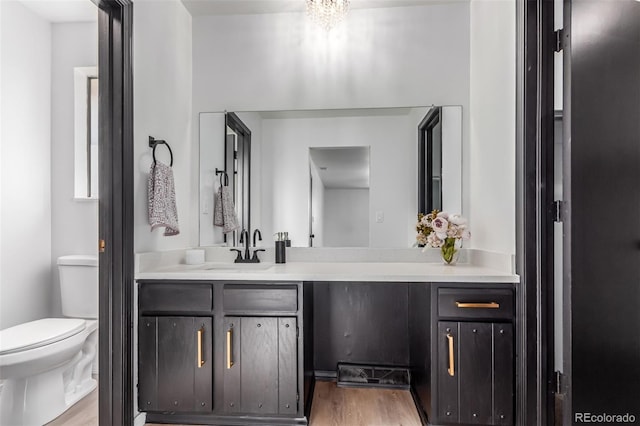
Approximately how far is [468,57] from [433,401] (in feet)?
6.80

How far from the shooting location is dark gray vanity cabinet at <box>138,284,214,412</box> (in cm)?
189

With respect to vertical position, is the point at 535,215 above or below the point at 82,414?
above

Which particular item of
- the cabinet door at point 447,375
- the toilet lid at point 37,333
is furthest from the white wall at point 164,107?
the cabinet door at point 447,375

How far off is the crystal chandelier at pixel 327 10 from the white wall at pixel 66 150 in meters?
1.18

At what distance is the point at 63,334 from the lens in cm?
182

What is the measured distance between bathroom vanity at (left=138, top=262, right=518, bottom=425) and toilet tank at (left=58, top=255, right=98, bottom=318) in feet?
1.41

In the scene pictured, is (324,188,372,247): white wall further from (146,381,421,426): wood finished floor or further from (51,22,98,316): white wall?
(51,22,98,316): white wall

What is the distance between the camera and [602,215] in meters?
1.46

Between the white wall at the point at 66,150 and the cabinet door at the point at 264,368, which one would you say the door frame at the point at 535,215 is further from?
the white wall at the point at 66,150

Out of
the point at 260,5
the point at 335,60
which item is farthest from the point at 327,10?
the point at 260,5

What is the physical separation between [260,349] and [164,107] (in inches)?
58.6

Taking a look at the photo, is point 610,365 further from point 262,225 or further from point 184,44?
point 184,44

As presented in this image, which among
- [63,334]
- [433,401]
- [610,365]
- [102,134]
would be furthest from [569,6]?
[63,334]

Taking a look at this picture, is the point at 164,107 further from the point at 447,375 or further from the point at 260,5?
the point at 447,375
